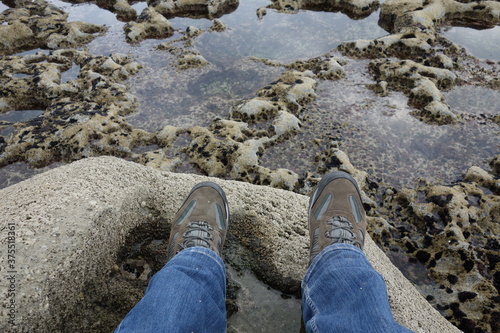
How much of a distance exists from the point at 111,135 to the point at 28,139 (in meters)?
1.19

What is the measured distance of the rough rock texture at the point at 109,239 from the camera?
6.93 feet

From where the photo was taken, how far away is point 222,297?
2.11 m

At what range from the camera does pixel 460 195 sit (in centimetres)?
382

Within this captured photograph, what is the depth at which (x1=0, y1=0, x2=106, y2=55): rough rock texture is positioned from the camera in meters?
6.97

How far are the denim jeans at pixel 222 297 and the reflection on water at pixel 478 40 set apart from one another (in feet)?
22.0

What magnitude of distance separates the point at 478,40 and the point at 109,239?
8.60 meters

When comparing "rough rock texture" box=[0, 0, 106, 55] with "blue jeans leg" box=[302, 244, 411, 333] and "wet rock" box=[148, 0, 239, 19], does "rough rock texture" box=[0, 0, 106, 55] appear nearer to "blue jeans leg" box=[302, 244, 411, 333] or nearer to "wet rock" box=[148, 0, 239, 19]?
"wet rock" box=[148, 0, 239, 19]

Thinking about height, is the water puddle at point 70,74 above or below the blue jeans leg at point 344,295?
below

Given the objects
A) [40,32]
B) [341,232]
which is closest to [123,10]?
[40,32]

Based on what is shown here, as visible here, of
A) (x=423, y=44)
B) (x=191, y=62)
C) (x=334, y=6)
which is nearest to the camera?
(x=191, y=62)

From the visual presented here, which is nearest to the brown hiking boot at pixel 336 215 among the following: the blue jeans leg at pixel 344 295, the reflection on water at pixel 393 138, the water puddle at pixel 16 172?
the blue jeans leg at pixel 344 295

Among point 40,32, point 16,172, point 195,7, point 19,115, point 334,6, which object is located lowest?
point 16,172

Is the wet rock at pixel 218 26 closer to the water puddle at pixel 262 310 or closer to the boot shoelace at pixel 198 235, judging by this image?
the boot shoelace at pixel 198 235

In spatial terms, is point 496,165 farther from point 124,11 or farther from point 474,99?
point 124,11
